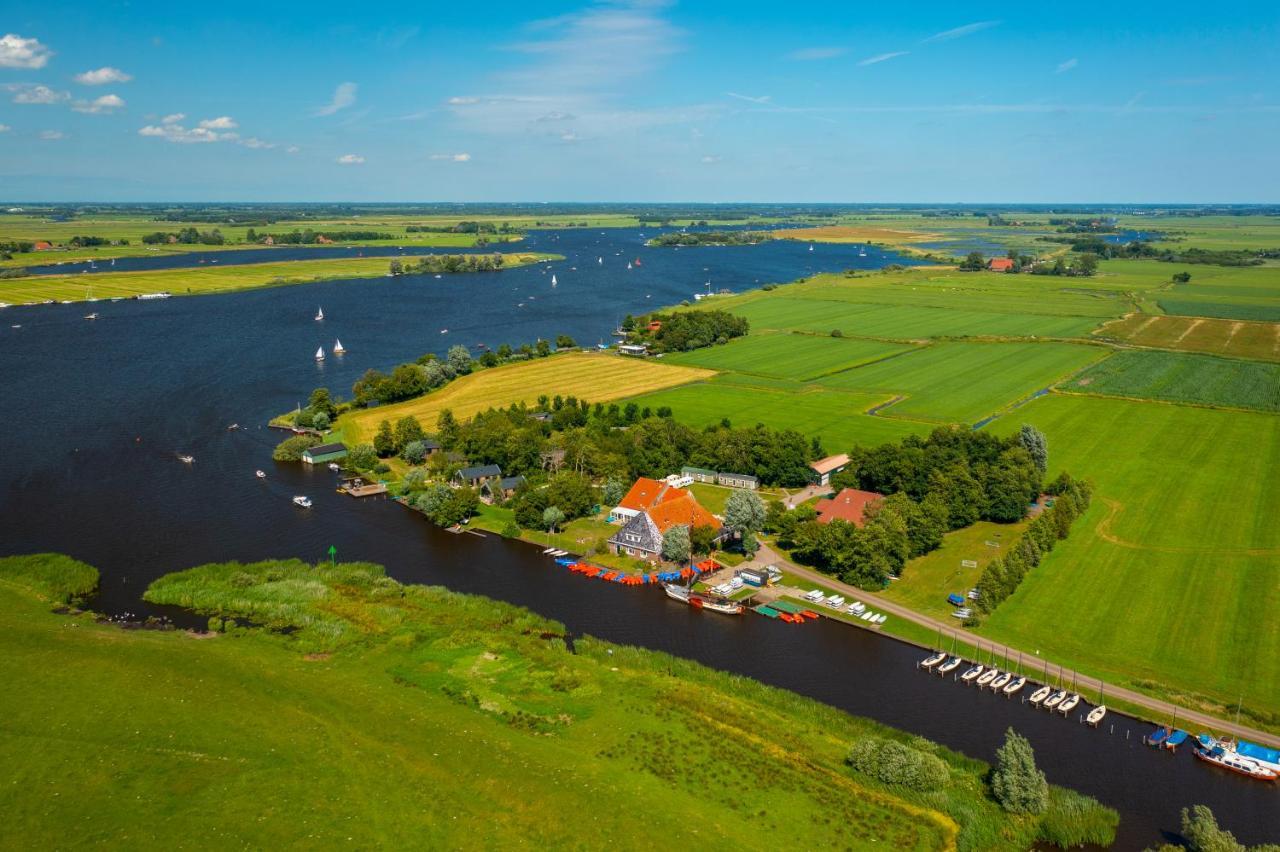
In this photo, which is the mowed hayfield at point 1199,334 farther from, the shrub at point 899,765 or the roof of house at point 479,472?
the shrub at point 899,765

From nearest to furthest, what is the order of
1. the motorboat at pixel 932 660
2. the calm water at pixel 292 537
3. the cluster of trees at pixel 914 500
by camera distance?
the calm water at pixel 292 537 < the motorboat at pixel 932 660 < the cluster of trees at pixel 914 500

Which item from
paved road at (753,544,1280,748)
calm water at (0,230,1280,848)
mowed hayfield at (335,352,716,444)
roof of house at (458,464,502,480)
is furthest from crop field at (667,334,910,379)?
paved road at (753,544,1280,748)

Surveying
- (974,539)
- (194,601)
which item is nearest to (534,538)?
(194,601)

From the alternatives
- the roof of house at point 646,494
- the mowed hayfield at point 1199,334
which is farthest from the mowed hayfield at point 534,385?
the mowed hayfield at point 1199,334

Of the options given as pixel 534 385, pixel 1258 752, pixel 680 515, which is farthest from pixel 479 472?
pixel 1258 752

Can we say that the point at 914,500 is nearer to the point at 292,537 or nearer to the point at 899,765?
the point at 899,765

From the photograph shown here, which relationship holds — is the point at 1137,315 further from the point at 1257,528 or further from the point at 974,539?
the point at 974,539

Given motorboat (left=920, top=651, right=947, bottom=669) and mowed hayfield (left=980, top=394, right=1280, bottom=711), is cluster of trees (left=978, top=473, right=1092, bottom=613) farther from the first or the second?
motorboat (left=920, top=651, right=947, bottom=669)
